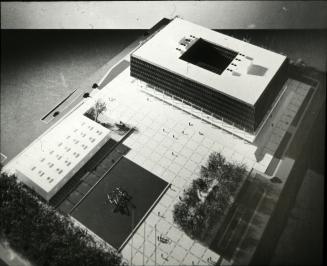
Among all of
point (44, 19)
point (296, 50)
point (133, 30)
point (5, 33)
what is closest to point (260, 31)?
point (296, 50)

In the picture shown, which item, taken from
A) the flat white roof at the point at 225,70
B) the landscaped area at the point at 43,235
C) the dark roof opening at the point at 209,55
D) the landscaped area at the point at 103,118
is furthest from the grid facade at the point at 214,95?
the landscaped area at the point at 43,235

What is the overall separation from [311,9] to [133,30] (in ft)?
216

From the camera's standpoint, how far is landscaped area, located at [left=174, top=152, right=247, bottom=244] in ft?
295

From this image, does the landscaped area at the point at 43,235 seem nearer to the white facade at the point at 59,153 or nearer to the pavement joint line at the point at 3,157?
the white facade at the point at 59,153

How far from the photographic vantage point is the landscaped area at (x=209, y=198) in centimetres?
9000

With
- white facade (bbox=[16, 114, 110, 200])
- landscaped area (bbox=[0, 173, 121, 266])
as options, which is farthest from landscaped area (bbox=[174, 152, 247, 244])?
white facade (bbox=[16, 114, 110, 200])

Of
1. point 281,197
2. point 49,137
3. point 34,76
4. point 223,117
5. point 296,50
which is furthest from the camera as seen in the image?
point 296,50

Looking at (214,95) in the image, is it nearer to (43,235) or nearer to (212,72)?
(212,72)

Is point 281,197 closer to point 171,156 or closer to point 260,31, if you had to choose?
point 171,156

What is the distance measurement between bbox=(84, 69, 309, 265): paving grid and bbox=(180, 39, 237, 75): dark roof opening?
15942 millimetres

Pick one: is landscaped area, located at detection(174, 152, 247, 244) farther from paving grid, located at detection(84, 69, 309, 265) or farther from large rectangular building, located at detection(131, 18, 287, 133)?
large rectangular building, located at detection(131, 18, 287, 133)

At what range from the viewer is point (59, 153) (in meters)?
99.8

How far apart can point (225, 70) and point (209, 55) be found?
15.2 m

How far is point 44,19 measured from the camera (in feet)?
472
